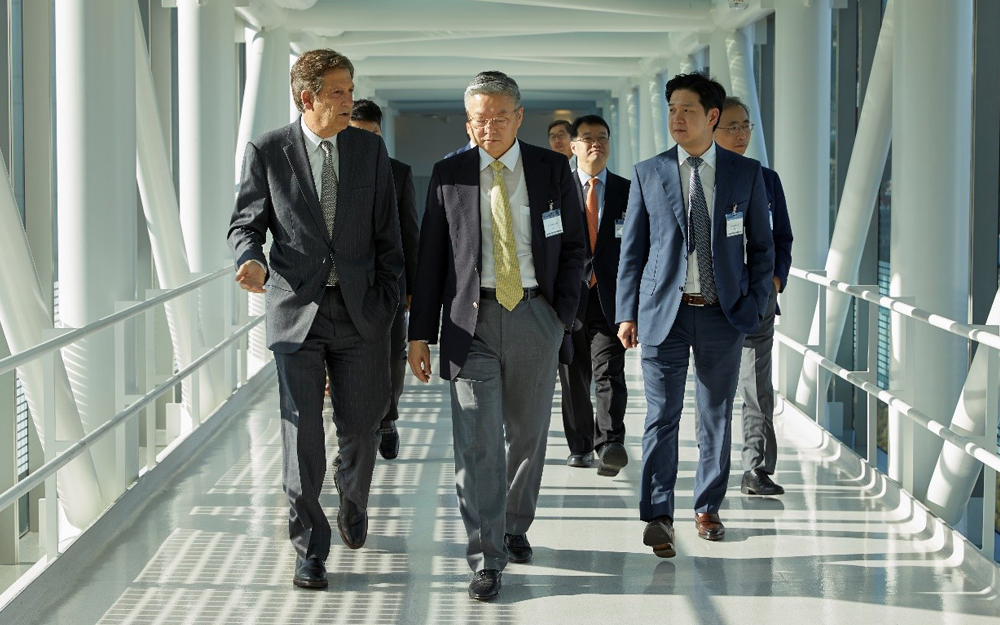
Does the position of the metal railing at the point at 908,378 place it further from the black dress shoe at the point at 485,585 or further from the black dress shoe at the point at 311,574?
the black dress shoe at the point at 311,574

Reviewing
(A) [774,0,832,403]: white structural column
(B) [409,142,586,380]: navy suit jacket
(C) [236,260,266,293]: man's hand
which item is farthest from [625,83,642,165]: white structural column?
(C) [236,260,266,293]: man's hand

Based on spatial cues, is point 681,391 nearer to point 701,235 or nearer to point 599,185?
point 701,235

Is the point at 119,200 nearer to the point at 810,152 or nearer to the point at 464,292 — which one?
the point at 464,292

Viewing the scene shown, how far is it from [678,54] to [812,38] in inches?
265

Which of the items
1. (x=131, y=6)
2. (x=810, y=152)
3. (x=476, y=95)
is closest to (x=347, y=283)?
(x=476, y=95)

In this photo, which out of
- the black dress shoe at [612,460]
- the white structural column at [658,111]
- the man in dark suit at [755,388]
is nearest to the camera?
the man in dark suit at [755,388]

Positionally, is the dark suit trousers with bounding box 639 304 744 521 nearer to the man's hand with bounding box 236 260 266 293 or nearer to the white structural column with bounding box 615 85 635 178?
the man's hand with bounding box 236 260 266 293

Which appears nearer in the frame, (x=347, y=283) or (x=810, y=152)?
(x=347, y=283)

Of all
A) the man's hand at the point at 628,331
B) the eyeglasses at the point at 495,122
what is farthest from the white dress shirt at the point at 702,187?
the eyeglasses at the point at 495,122

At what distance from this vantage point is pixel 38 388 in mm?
5562

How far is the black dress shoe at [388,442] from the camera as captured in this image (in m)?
7.49

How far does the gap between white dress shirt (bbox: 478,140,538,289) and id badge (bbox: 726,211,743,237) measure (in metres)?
0.87

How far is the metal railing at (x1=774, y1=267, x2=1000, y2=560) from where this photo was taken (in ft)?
16.2

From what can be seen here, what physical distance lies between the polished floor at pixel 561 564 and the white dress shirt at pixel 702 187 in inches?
43.1
